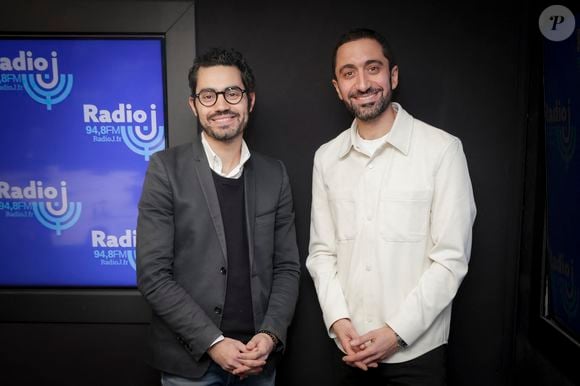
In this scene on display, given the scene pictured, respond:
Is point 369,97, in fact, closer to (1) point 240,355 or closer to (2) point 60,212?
(1) point 240,355

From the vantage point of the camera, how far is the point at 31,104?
2.35 metres

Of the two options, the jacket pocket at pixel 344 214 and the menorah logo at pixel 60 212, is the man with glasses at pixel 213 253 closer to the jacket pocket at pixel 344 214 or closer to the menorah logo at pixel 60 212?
the jacket pocket at pixel 344 214

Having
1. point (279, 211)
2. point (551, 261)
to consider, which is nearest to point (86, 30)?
point (279, 211)

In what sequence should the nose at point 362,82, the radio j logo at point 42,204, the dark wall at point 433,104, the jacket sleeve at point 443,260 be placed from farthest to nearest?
1. the radio j logo at point 42,204
2. the dark wall at point 433,104
3. the nose at point 362,82
4. the jacket sleeve at point 443,260

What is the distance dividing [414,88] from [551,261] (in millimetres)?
1014

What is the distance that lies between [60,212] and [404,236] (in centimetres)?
176

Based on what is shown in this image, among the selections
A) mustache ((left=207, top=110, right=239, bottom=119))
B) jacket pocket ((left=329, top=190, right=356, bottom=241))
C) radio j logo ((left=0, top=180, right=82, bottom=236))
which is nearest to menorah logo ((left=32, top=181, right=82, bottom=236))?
radio j logo ((left=0, top=180, right=82, bottom=236))

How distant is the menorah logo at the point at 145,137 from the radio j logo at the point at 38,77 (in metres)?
0.37

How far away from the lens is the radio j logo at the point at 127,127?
2334mm

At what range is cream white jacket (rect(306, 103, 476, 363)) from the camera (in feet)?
5.64

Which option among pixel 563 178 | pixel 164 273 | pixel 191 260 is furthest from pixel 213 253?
pixel 563 178

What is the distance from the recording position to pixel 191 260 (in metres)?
1.82

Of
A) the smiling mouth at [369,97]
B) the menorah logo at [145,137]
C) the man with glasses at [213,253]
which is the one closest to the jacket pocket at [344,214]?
the man with glasses at [213,253]

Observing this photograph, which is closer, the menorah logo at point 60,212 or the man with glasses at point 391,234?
the man with glasses at point 391,234
